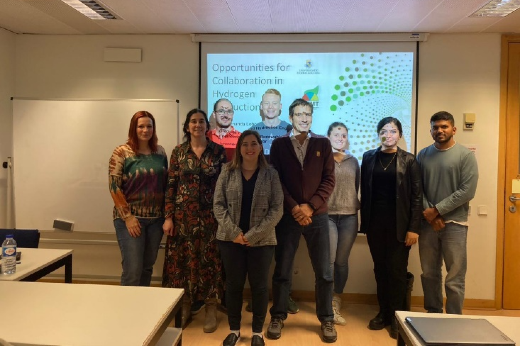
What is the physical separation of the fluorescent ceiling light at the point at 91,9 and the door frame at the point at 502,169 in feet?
11.3

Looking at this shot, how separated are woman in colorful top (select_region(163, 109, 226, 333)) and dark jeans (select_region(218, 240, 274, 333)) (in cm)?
34

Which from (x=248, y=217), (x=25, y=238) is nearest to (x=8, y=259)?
(x=25, y=238)

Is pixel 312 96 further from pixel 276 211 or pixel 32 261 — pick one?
pixel 32 261

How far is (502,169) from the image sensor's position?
11.0ft

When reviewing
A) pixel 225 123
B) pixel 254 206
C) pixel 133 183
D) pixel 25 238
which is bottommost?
pixel 25 238

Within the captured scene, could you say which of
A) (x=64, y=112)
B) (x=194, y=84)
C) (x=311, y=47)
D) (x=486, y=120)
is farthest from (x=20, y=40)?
(x=486, y=120)

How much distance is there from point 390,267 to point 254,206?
3.98ft

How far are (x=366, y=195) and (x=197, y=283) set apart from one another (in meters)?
1.49

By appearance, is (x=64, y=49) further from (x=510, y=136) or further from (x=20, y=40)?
(x=510, y=136)

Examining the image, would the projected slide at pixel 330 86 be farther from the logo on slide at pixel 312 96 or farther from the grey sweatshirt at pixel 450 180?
the grey sweatshirt at pixel 450 180

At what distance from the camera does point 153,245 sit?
2.81 meters

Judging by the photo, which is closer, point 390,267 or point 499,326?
point 499,326

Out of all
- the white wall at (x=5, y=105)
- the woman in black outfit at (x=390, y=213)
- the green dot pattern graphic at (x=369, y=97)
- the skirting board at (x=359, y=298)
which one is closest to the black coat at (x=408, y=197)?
the woman in black outfit at (x=390, y=213)

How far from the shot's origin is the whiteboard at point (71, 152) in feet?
11.6
